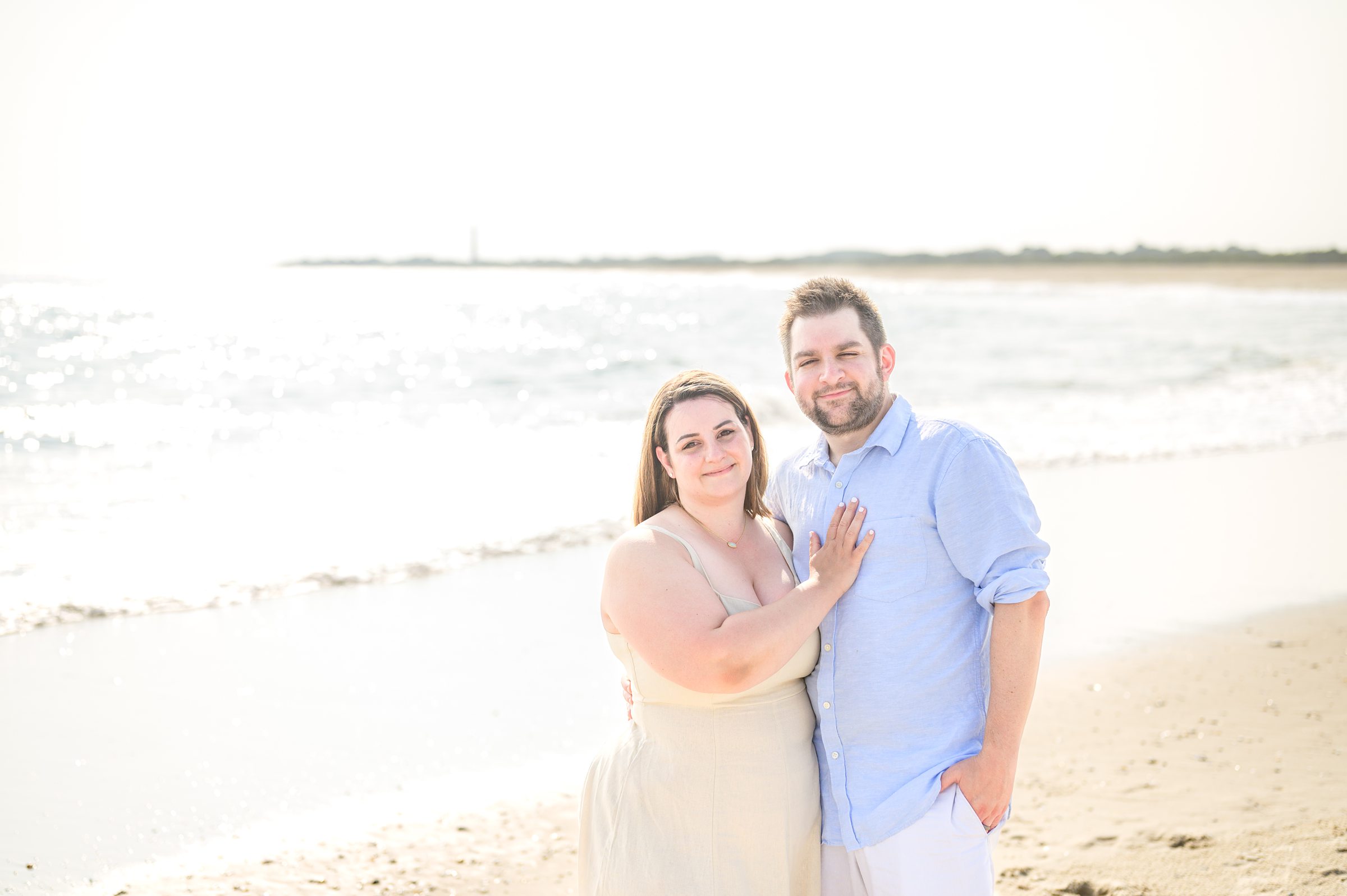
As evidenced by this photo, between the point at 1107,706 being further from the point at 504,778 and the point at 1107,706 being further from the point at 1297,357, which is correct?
the point at 1297,357

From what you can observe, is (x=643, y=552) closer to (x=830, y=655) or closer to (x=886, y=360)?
(x=830, y=655)

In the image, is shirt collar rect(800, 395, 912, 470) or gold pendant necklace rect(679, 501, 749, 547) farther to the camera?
gold pendant necklace rect(679, 501, 749, 547)

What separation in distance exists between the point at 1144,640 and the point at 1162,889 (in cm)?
300

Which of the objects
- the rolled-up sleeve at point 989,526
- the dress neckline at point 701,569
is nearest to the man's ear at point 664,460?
the dress neckline at point 701,569

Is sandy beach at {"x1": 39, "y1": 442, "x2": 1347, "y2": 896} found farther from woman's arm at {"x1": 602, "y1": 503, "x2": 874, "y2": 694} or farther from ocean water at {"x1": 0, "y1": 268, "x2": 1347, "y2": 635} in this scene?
woman's arm at {"x1": 602, "y1": 503, "x2": 874, "y2": 694}

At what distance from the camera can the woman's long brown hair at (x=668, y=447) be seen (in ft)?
9.93

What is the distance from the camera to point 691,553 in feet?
9.23

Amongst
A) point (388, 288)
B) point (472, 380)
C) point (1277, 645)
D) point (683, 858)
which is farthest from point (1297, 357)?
point (388, 288)

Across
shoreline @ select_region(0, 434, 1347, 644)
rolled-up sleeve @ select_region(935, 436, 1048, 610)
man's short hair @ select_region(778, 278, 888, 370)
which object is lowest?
shoreline @ select_region(0, 434, 1347, 644)

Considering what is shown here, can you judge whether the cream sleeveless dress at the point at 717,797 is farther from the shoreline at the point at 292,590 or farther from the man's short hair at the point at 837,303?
the shoreline at the point at 292,590

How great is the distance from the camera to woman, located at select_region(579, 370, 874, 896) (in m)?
2.68

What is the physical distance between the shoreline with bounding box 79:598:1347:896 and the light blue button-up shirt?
1.52 meters

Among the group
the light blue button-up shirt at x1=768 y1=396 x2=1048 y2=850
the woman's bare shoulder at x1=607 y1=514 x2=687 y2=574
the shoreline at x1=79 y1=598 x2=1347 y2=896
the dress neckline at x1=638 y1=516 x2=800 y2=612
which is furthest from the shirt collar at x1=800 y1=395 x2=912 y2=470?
the shoreline at x1=79 y1=598 x2=1347 y2=896

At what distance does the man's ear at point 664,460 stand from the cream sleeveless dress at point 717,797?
25 centimetres
